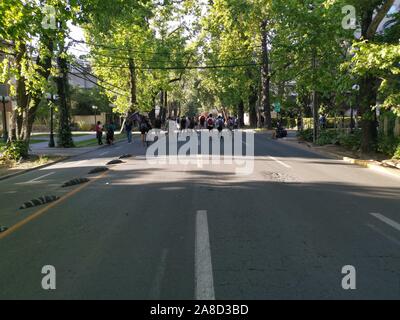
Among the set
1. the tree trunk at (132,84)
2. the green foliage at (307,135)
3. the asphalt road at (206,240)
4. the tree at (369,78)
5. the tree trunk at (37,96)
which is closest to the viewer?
the asphalt road at (206,240)

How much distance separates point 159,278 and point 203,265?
646 mm

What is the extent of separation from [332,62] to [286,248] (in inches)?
691

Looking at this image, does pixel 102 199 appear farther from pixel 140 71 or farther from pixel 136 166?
pixel 140 71

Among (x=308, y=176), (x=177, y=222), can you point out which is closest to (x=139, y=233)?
(x=177, y=222)

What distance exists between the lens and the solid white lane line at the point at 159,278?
4.73 metres

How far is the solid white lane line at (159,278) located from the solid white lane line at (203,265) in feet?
1.25

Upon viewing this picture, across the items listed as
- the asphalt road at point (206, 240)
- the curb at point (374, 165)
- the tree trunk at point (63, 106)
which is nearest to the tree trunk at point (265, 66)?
the tree trunk at point (63, 106)

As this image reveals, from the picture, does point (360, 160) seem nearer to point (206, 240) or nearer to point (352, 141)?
point (352, 141)

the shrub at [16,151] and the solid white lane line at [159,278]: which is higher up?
the shrub at [16,151]

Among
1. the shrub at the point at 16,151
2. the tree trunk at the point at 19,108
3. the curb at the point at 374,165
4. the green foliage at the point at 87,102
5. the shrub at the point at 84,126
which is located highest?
the green foliage at the point at 87,102

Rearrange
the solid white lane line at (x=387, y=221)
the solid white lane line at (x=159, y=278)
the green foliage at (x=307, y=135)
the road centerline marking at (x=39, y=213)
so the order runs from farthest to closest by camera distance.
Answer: the green foliage at (x=307, y=135) < the road centerline marking at (x=39, y=213) < the solid white lane line at (x=387, y=221) < the solid white lane line at (x=159, y=278)

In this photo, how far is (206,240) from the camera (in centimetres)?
673

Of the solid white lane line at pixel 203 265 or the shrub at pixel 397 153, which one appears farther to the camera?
the shrub at pixel 397 153

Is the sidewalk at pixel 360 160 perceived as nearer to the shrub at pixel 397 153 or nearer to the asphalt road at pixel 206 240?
the shrub at pixel 397 153
